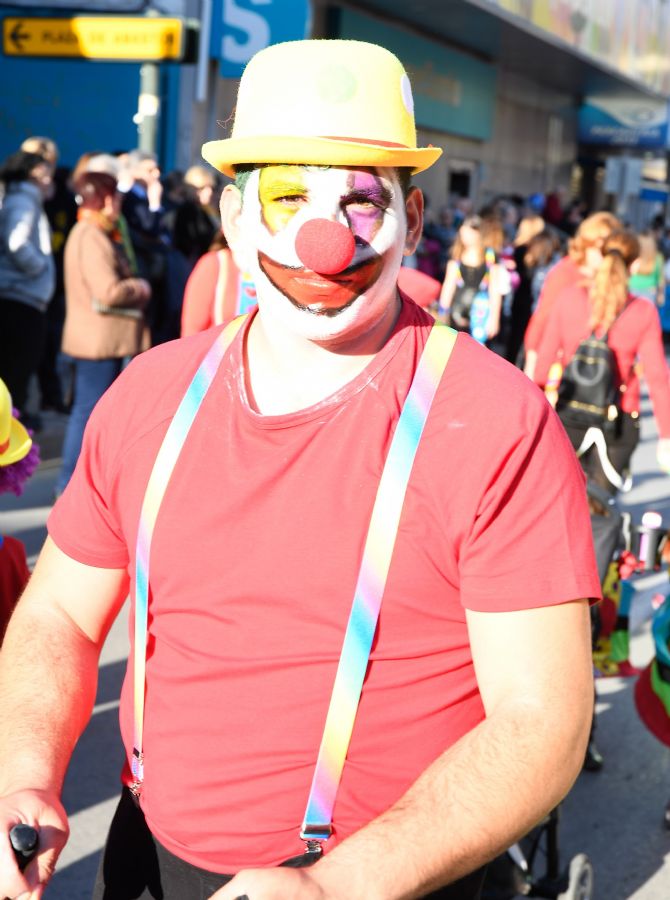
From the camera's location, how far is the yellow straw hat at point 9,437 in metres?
3.23

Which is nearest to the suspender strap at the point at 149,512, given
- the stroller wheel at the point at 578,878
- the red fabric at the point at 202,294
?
the stroller wheel at the point at 578,878

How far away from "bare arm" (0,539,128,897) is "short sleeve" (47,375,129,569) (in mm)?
21

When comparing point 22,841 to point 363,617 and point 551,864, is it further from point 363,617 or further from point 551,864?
point 551,864

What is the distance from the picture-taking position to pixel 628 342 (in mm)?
5926

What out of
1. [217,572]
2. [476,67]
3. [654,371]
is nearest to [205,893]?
[217,572]

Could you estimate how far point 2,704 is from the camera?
178cm

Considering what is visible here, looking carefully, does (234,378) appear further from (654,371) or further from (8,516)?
(8,516)

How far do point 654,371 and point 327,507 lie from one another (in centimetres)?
445

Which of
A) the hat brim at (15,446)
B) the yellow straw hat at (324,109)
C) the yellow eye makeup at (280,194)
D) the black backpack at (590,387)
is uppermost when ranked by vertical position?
the yellow straw hat at (324,109)

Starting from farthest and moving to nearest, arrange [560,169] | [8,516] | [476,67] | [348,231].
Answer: [560,169] < [476,67] < [8,516] < [348,231]

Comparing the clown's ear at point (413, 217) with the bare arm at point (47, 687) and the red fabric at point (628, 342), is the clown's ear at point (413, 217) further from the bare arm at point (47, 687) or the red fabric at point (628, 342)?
the red fabric at point (628, 342)

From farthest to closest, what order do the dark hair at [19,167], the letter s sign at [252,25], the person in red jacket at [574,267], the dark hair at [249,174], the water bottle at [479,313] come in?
the letter s sign at [252,25]
the water bottle at [479,313]
the dark hair at [19,167]
the person in red jacket at [574,267]
the dark hair at [249,174]

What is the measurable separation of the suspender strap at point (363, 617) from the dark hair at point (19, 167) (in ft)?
22.9

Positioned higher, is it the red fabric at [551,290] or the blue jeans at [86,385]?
the red fabric at [551,290]
